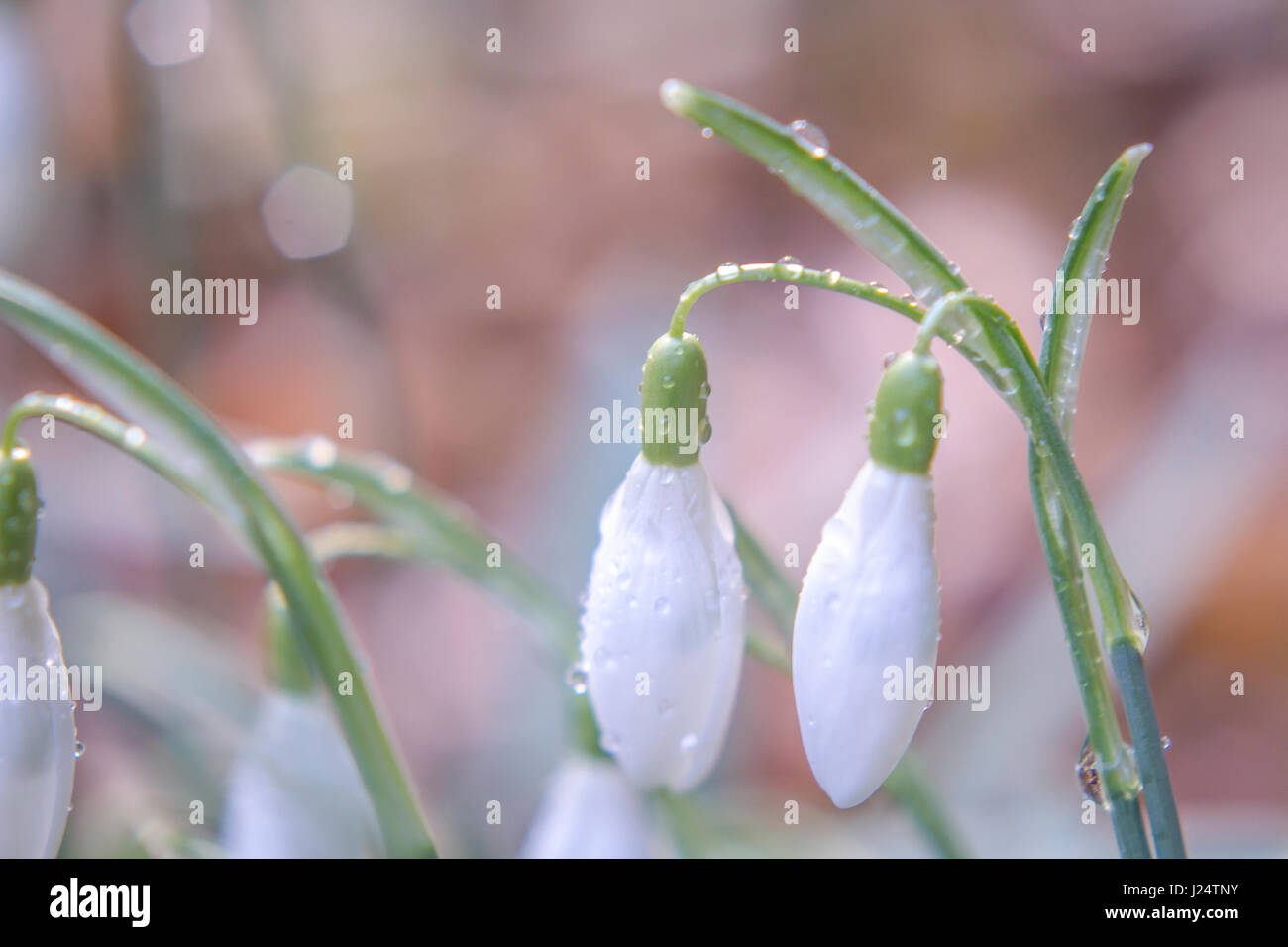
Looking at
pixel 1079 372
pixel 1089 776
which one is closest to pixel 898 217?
pixel 1079 372

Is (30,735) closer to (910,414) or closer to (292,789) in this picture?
(292,789)

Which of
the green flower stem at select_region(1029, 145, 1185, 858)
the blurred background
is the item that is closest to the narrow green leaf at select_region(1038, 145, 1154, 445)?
the green flower stem at select_region(1029, 145, 1185, 858)

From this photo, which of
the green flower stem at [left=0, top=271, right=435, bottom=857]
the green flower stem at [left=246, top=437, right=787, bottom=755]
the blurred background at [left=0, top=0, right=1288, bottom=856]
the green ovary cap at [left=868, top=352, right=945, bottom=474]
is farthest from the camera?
the blurred background at [left=0, top=0, right=1288, bottom=856]

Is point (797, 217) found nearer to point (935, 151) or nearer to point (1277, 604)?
point (935, 151)

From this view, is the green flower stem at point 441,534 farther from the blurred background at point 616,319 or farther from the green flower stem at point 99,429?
the blurred background at point 616,319

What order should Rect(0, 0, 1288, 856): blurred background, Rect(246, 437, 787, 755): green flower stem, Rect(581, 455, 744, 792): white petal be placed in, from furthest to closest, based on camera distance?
Rect(0, 0, 1288, 856): blurred background
Rect(246, 437, 787, 755): green flower stem
Rect(581, 455, 744, 792): white petal

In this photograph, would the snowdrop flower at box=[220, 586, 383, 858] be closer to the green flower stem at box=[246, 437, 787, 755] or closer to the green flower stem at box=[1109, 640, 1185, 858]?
the green flower stem at box=[246, 437, 787, 755]

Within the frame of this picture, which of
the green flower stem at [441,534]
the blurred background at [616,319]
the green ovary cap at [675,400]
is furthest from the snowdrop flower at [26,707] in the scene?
the blurred background at [616,319]
